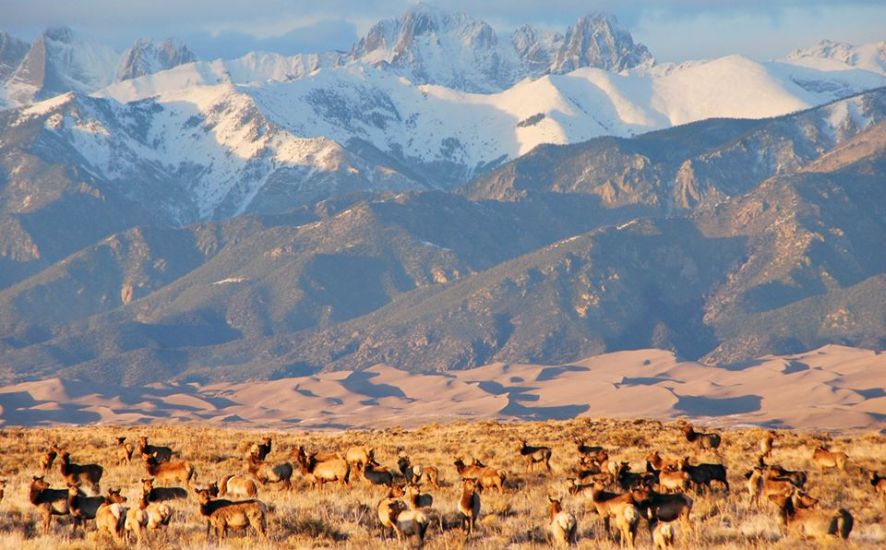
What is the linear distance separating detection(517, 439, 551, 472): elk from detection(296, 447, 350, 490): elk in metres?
7.22

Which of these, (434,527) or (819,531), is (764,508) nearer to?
(819,531)

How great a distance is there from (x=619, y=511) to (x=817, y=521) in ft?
16.3

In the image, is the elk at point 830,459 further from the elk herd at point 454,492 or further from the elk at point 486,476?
the elk at point 486,476

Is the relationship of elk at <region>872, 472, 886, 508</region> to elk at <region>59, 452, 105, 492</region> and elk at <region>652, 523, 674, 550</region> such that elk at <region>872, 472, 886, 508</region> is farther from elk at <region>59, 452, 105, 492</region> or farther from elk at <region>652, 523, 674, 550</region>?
elk at <region>59, 452, 105, 492</region>

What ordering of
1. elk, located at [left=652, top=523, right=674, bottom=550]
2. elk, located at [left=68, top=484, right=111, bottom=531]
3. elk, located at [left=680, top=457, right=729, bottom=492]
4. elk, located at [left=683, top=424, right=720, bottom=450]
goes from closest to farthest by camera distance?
elk, located at [left=652, top=523, right=674, bottom=550] → elk, located at [left=68, top=484, right=111, bottom=531] → elk, located at [left=680, top=457, right=729, bottom=492] → elk, located at [left=683, top=424, right=720, bottom=450]

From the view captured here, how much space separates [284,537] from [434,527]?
4.16 meters

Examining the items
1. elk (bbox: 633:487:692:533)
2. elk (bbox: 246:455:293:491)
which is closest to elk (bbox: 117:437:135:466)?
elk (bbox: 246:455:293:491)

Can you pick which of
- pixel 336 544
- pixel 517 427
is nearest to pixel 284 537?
pixel 336 544

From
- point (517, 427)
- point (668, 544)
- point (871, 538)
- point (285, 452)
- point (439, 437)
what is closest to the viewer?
point (668, 544)

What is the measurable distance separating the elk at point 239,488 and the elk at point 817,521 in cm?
1521

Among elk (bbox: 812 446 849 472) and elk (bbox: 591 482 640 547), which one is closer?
elk (bbox: 591 482 640 547)

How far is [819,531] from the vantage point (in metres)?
37.9

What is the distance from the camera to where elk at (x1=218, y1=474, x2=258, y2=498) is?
44.2 meters

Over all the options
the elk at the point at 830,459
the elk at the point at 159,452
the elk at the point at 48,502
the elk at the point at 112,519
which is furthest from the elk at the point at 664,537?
the elk at the point at 159,452
